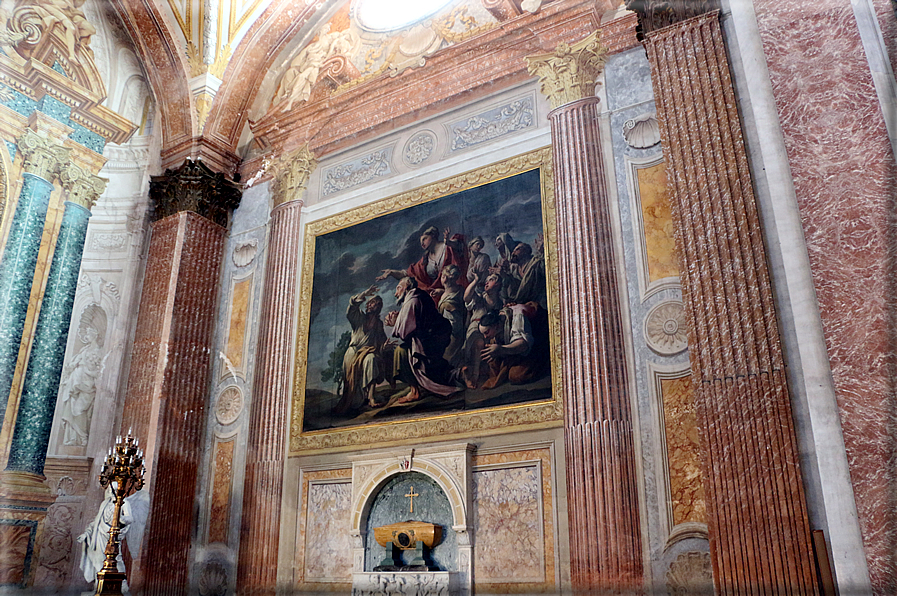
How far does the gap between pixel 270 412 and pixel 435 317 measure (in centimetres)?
239

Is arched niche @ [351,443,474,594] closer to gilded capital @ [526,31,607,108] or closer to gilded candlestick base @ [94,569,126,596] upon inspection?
gilded candlestick base @ [94,569,126,596]

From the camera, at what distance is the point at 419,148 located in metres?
9.05

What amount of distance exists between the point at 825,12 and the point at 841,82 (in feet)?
1.97

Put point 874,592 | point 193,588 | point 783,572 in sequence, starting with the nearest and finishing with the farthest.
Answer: point 874,592
point 783,572
point 193,588

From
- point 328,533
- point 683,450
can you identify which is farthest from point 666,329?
point 328,533

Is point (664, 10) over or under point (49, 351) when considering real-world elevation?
over

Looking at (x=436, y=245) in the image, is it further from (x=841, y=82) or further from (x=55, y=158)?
(x=55, y=158)

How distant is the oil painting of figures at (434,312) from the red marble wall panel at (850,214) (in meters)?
2.93

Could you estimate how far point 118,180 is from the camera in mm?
10242

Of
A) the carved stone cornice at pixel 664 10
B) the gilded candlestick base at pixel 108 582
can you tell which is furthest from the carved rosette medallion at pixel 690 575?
the gilded candlestick base at pixel 108 582

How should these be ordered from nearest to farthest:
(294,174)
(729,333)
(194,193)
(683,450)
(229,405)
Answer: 1. (729,333)
2. (683,450)
3. (229,405)
4. (294,174)
5. (194,193)

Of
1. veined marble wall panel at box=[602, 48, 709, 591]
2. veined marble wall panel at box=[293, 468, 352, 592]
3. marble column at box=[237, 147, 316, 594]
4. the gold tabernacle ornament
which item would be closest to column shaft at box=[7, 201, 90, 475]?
the gold tabernacle ornament

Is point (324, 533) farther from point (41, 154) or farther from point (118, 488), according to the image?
point (41, 154)

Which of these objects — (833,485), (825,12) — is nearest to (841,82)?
(825,12)
